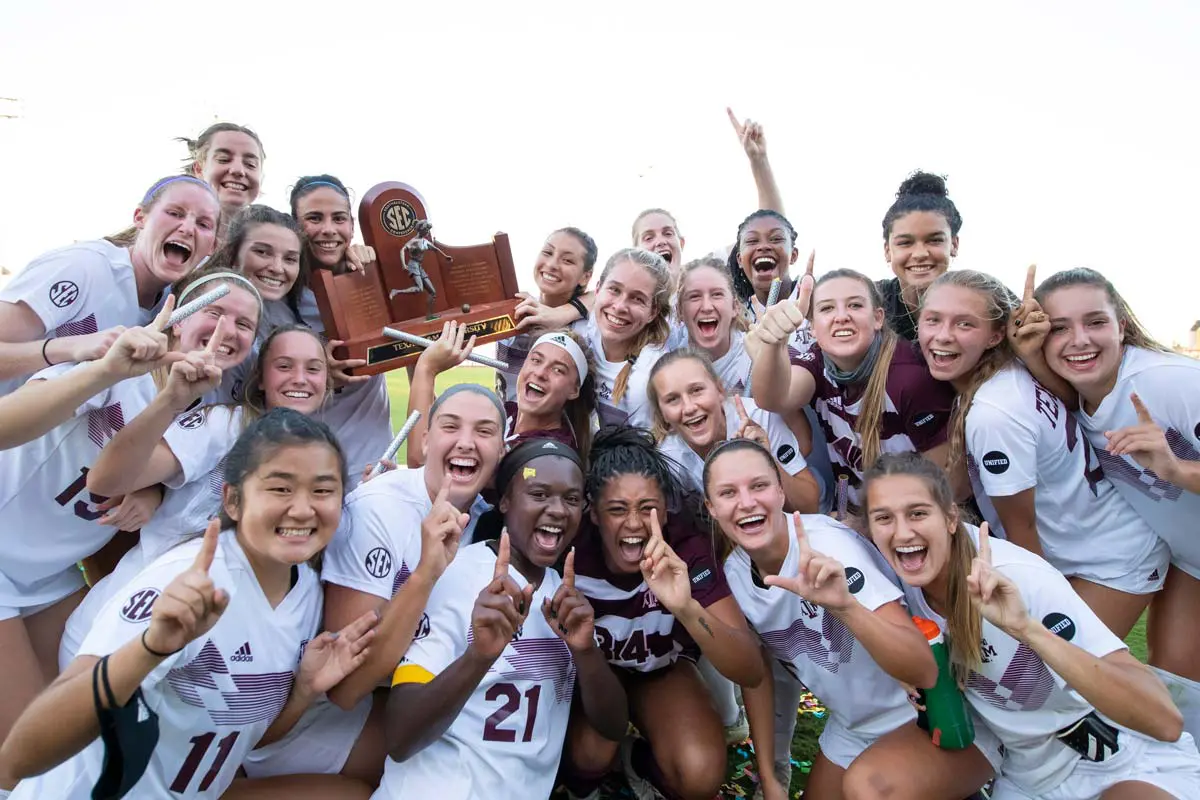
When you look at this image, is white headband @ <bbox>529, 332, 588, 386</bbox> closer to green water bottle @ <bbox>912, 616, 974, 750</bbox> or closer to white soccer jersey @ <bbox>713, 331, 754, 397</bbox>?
white soccer jersey @ <bbox>713, 331, 754, 397</bbox>

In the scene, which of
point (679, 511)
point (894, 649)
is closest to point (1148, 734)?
point (894, 649)

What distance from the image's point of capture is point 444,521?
2.57 meters

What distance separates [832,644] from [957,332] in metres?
1.46

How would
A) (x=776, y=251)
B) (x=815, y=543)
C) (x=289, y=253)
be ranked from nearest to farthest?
(x=815, y=543), (x=289, y=253), (x=776, y=251)

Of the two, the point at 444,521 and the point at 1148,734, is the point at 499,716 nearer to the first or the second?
the point at 444,521

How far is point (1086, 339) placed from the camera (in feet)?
10.2

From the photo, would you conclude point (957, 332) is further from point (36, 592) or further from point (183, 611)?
point (36, 592)

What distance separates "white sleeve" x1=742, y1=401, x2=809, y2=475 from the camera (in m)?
3.66

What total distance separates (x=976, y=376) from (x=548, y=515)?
1.99 metres

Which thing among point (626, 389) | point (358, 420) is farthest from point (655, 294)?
point (358, 420)

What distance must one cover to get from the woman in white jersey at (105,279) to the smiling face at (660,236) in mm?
2944

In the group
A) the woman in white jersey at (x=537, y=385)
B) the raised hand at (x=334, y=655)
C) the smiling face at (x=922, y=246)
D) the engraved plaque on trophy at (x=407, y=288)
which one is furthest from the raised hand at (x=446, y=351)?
the smiling face at (x=922, y=246)

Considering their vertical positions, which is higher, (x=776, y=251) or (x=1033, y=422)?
(x=776, y=251)

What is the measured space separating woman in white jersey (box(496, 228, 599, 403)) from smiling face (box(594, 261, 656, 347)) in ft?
1.49
